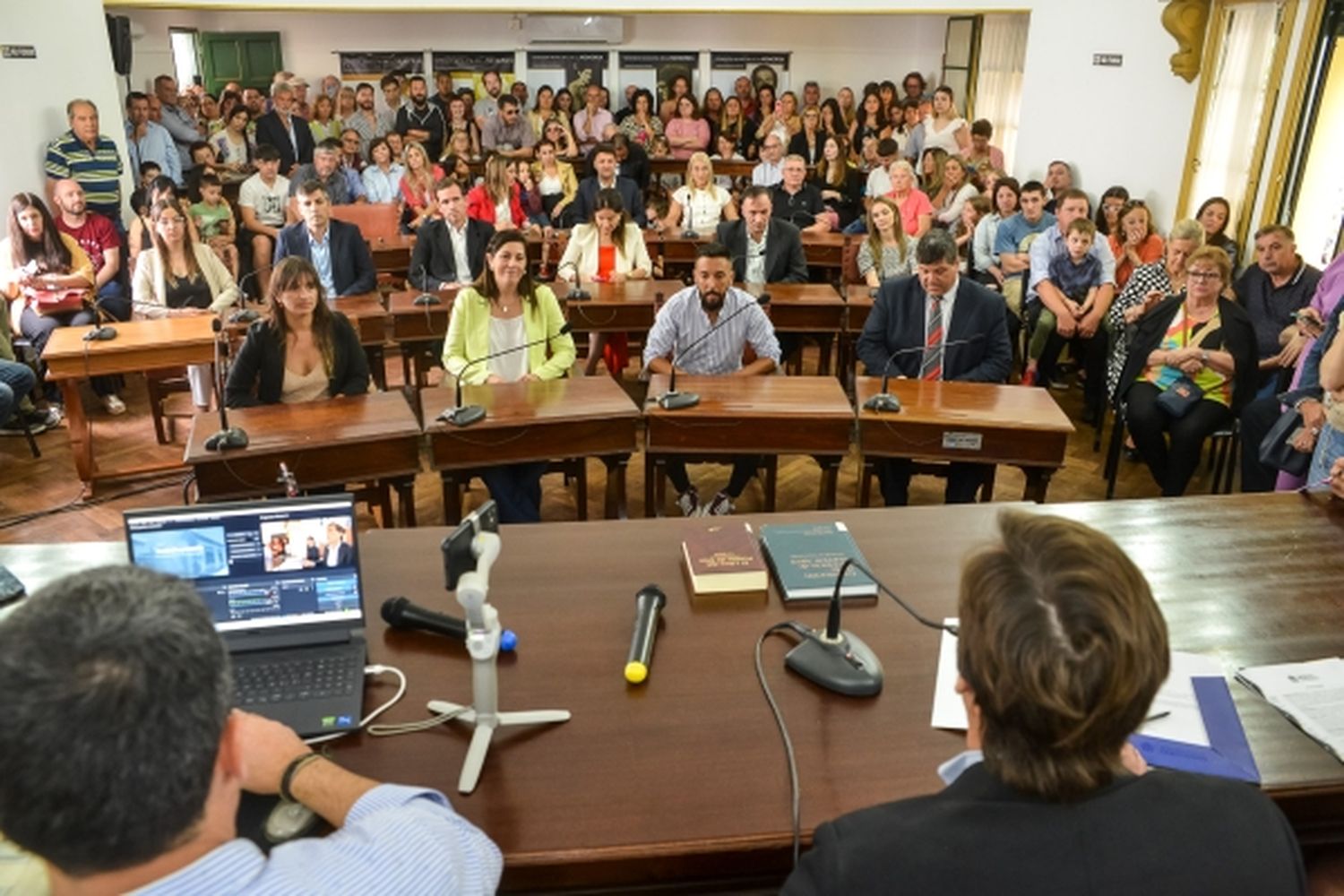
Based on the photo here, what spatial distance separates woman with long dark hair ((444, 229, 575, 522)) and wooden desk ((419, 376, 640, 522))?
10.5 inches

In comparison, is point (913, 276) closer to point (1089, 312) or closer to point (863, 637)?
point (1089, 312)

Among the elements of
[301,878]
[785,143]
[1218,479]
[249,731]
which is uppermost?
[785,143]

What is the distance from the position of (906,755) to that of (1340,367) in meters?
2.21

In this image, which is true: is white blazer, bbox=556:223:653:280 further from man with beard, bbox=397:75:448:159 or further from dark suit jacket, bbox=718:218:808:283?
man with beard, bbox=397:75:448:159

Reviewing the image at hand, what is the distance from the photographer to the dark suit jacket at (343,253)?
17.7ft

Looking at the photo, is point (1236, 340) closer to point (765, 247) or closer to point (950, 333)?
point (950, 333)

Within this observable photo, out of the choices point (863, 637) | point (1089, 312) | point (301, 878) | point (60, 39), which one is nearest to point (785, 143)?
point (1089, 312)

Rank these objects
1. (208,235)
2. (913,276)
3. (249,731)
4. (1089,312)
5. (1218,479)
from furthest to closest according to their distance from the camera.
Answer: (208,235) → (1089,312) → (1218,479) → (913,276) → (249,731)

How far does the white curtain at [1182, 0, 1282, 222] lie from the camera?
6285 mm

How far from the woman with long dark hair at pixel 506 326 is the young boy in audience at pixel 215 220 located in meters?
3.16

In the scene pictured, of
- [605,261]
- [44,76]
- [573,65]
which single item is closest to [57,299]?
[44,76]

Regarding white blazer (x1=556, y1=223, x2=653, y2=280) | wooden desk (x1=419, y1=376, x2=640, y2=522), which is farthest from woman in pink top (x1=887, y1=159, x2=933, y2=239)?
wooden desk (x1=419, y1=376, x2=640, y2=522)

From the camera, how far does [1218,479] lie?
4.56 metres

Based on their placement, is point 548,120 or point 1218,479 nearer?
point 1218,479
